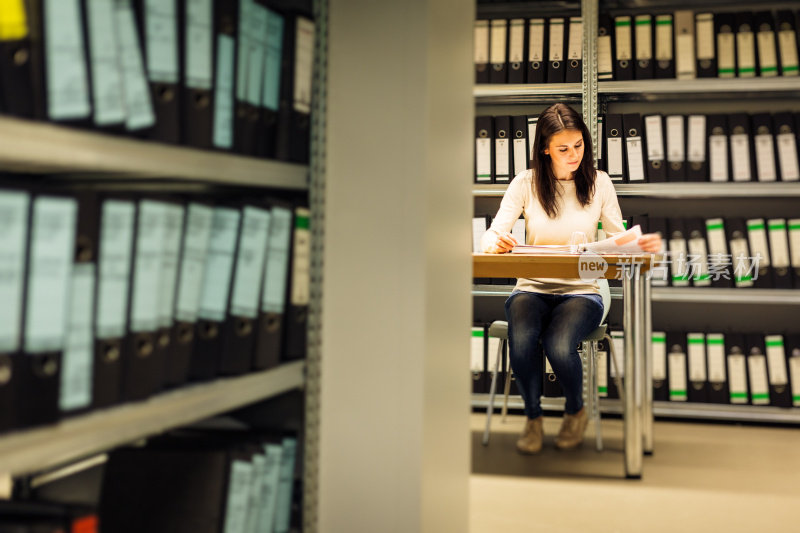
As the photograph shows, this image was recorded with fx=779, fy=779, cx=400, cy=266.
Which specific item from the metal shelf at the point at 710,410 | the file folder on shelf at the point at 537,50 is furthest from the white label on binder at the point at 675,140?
the metal shelf at the point at 710,410

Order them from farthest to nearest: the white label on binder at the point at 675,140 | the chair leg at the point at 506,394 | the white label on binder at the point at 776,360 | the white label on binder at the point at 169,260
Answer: the white label on binder at the point at 675,140 < the white label on binder at the point at 776,360 < the chair leg at the point at 506,394 < the white label on binder at the point at 169,260

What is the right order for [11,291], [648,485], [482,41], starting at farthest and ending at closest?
[482,41] → [648,485] → [11,291]

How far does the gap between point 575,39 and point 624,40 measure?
210 millimetres

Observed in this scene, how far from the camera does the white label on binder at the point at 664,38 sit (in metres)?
3.34

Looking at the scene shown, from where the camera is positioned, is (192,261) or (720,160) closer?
(192,261)

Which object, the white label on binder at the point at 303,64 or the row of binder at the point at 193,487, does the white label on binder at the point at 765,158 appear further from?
the row of binder at the point at 193,487

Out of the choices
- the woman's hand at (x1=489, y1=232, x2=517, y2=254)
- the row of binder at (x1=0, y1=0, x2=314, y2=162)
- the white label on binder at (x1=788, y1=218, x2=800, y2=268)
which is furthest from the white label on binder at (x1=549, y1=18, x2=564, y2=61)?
the row of binder at (x1=0, y1=0, x2=314, y2=162)

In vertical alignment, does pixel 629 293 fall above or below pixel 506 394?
above

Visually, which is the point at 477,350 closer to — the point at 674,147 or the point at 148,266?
the point at 674,147

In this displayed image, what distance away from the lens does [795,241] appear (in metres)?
3.20

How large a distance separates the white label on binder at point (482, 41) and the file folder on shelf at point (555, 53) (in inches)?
10.6

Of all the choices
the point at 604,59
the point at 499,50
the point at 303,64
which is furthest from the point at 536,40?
the point at 303,64

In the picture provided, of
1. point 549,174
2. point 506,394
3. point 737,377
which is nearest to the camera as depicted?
point 549,174

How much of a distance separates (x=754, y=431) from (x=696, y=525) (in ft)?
4.54
